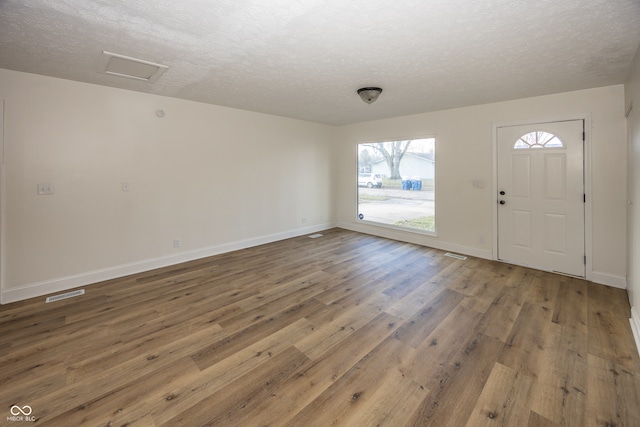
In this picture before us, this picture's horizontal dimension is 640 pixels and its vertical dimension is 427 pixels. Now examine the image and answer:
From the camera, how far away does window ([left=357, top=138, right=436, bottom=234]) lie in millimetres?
5297

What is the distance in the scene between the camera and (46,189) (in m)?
3.22

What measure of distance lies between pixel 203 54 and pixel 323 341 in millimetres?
2832

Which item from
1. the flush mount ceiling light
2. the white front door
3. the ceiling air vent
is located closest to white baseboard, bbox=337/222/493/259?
the white front door

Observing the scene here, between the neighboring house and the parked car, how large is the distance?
196 millimetres

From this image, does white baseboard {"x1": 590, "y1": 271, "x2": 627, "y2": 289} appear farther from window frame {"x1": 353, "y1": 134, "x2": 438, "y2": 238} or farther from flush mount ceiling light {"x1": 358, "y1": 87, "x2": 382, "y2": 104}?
flush mount ceiling light {"x1": 358, "y1": 87, "x2": 382, "y2": 104}

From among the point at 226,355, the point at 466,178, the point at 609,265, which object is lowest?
the point at 226,355

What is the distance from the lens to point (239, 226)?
199 inches

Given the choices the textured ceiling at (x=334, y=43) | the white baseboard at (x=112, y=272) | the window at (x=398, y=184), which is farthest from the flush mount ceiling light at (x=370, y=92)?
the white baseboard at (x=112, y=272)

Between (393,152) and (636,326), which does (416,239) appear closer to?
(393,152)

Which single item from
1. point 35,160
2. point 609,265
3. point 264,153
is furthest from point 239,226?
point 609,265

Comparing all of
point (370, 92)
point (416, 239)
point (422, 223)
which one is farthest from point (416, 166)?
point (370, 92)

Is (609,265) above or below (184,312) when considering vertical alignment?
above

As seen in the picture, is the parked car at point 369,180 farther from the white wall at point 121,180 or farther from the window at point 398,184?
the white wall at point 121,180

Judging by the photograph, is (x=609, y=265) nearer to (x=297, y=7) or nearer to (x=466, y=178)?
(x=466, y=178)
